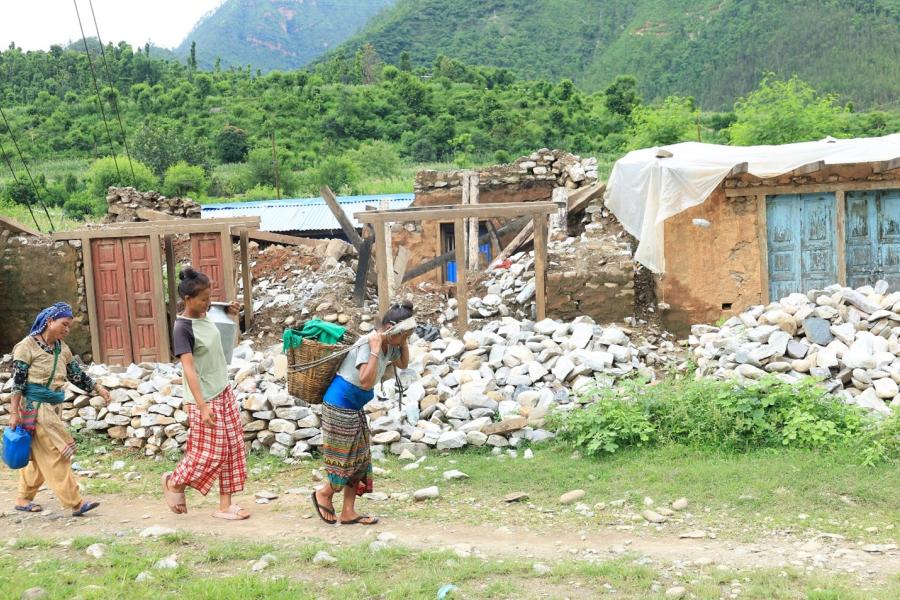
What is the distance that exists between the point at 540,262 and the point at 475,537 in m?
5.07

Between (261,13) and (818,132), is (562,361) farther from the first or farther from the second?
(261,13)

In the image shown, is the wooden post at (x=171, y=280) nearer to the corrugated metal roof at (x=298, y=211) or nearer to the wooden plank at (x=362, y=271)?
the wooden plank at (x=362, y=271)

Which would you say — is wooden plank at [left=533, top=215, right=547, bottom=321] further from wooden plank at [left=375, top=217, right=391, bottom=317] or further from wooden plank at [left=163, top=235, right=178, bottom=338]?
wooden plank at [left=163, top=235, right=178, bottom=338]

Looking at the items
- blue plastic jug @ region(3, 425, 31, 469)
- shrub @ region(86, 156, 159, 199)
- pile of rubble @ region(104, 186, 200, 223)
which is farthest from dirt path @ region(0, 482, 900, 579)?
shrub @ region(86, 156, 159, 199)

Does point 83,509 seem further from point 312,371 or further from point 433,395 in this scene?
point 433,395

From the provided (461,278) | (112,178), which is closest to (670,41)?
(112,178)

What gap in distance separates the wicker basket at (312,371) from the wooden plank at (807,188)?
6632 mm

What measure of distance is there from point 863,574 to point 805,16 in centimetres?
4749

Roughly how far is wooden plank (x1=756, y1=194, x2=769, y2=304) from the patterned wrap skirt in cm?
675

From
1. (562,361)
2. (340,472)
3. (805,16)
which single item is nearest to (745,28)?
(805,16)

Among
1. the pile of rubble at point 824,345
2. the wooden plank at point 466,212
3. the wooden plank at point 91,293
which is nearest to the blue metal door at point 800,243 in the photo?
the pile of rubble at point 824,345

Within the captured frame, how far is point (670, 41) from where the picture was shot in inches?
2020

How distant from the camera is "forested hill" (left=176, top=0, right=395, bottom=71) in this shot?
9488 centimetres

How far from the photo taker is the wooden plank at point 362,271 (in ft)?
36.4
